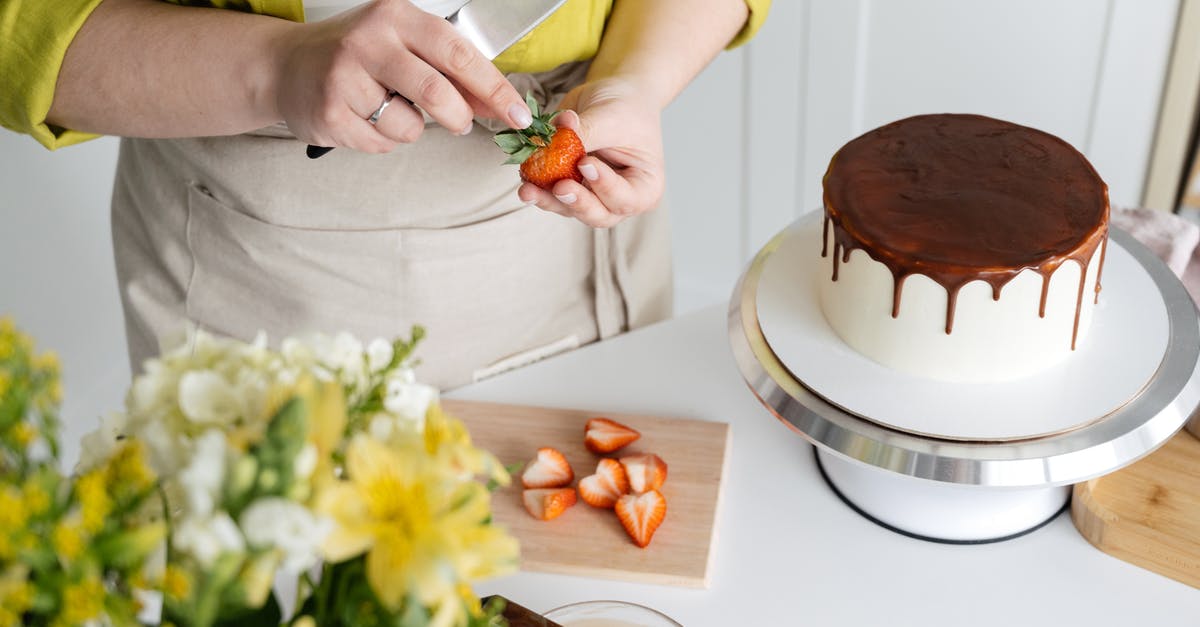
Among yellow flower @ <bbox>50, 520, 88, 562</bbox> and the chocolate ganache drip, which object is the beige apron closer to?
the chocolate ganache drip

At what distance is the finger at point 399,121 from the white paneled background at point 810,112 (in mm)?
1303

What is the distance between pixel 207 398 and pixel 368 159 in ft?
2.30

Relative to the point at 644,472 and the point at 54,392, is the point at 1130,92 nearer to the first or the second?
the point at 644,472

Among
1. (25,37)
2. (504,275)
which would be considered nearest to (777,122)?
(504,275)

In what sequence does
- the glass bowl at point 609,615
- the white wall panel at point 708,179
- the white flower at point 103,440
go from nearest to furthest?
1. the white flower at point 103,440
2. the glass bowl at point 609,615
3. the white wall panel at point 708,179

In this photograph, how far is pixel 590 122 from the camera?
1.02 metres

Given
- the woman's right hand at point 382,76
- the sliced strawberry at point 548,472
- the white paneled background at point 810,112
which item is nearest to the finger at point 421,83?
the woman's right hand at point 382,76

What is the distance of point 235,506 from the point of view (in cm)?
42

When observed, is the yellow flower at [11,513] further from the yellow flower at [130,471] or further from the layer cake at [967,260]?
the layer cake at [967,260]

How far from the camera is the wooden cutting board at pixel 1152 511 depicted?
0.91 metres

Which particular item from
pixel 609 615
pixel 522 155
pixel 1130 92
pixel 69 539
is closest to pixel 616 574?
pixel 609 615

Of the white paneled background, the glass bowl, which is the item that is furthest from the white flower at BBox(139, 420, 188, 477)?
the white paneled background

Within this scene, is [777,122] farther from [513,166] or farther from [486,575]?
[486,575]

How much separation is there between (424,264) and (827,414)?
0.48 meters
